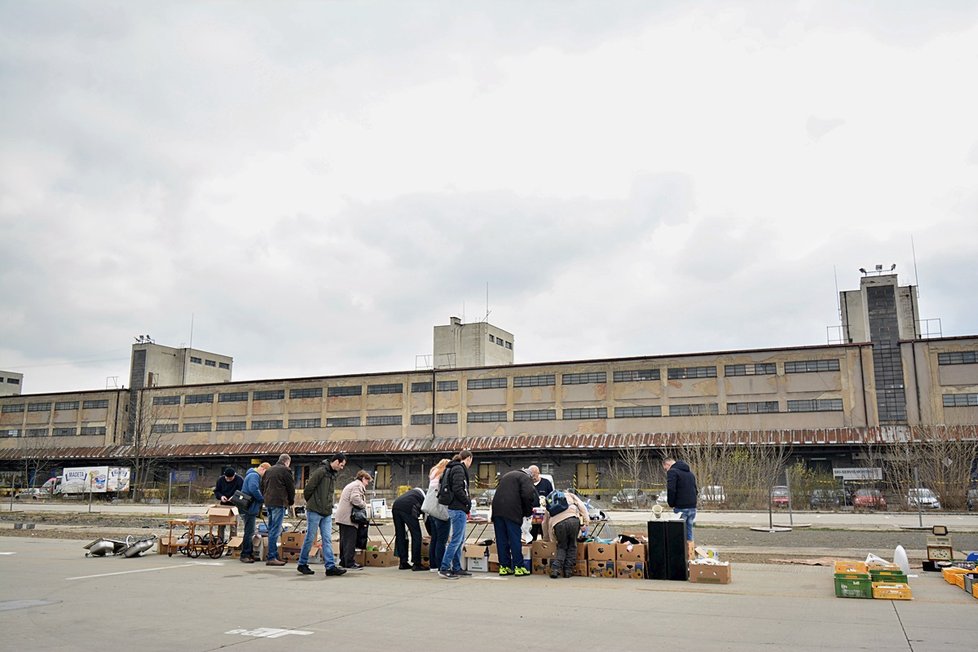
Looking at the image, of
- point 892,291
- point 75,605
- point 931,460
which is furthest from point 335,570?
point 892,291

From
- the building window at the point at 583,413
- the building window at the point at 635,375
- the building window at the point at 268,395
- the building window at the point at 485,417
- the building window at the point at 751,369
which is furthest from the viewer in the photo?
the building window at the point at 268,395

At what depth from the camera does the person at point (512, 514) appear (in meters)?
12.5

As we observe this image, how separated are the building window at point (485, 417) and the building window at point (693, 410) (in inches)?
485

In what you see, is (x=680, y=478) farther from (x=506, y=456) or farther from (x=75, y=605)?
(x=506, y=456)

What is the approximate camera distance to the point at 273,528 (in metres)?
14.2

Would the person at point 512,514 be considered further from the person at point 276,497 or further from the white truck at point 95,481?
the white truck at point 95,481

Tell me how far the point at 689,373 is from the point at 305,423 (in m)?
30.4

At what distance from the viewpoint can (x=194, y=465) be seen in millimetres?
66938

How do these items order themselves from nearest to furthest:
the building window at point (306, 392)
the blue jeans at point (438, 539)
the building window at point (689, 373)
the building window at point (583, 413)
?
the blue jeans at point (438, 539) → the building window at point (689, 373) → the building window at point (583, 413) → the building window at point (306, 392)

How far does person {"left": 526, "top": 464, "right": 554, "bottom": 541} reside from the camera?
44.9 feet

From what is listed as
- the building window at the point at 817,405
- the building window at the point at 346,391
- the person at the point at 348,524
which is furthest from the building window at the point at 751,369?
the person at the point at 348,524

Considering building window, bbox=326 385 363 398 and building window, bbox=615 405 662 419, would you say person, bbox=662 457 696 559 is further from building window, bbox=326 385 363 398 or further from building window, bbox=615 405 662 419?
building window, bbox=326 385 363 398

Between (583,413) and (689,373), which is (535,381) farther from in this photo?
(689,373)

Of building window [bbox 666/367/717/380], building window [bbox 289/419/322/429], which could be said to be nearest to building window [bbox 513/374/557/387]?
building window [bbox 666/367/717/380]
